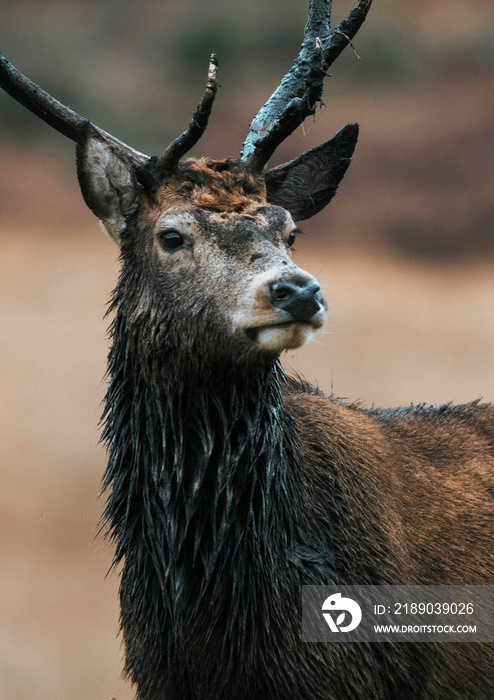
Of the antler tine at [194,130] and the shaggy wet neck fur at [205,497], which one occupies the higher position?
the antler tine at [194,130]

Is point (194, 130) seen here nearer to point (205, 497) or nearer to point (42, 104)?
point (42, 104)

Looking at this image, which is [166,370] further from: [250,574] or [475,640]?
[475,640]

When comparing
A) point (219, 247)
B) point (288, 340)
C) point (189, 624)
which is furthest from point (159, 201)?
point (189, 624)

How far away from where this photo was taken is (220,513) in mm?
3596

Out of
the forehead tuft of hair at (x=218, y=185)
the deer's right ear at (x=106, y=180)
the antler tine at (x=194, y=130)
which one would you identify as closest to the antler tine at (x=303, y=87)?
the forehead tuft of hair at (x=218, y=185)

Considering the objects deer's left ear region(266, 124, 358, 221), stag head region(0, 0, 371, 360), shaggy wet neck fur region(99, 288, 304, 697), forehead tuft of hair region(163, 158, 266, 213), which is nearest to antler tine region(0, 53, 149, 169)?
stag head region(0, 0, 371, 360)

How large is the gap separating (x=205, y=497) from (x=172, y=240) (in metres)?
1.22

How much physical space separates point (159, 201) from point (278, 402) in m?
1.15

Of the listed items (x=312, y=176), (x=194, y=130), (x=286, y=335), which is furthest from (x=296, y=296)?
(x=312, y=176)

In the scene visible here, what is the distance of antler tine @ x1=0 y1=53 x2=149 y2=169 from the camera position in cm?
388

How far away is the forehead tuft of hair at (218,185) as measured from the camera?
363cm

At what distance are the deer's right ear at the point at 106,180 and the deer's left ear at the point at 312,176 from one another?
839 millimetres

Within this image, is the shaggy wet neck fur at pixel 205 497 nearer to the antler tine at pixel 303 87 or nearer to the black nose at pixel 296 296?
the black nose at pixel 296 296

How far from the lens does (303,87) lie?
4.42m
